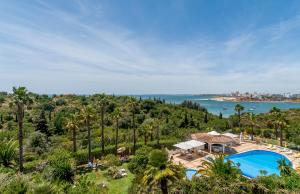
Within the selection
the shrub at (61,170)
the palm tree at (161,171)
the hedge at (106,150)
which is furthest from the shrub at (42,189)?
the hedge at (106,150)

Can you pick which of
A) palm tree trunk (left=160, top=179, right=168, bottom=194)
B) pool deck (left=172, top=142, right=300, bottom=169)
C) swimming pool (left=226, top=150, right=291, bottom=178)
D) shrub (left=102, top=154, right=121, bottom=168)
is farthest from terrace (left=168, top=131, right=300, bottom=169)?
palm tree trunk (left=160, top=179, right=168, bottom=194)

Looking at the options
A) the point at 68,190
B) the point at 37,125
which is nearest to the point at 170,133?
the point at 37,125

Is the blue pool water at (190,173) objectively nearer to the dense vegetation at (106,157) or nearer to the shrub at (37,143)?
the dense vegetation at (106,157)

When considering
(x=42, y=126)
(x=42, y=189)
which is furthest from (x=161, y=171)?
(x=42, y=126)

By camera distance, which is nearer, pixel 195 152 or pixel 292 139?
pixel 195 152

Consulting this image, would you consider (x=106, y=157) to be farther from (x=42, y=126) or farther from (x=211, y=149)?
(x=42, y=126)

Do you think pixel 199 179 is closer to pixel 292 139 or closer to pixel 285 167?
pixel 285 167
